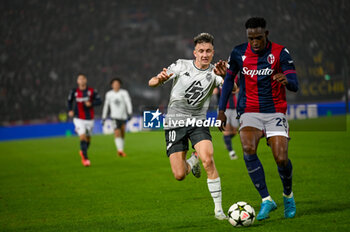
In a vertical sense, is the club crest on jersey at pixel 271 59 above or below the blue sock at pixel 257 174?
above

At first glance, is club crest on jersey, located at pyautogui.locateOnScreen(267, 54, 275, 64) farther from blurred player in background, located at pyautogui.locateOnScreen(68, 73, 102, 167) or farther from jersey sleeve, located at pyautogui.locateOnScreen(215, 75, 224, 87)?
blurred player in background, located at pyautogui.locateOnScreen(68, 73, 102, 167)

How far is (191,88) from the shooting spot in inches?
244

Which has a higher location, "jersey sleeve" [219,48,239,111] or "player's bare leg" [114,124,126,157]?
"jersey sleeve" [219,48,239,111]

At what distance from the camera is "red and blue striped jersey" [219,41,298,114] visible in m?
5.41

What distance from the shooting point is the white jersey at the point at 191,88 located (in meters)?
6.18

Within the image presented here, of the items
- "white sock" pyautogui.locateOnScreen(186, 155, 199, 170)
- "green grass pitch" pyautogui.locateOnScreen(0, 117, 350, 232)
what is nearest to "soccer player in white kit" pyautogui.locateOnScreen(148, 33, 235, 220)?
"white sock" pyautogui.locateOnScreen(186, 155, 199, 170)

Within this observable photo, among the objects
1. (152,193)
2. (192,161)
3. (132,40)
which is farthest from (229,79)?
(132,40)

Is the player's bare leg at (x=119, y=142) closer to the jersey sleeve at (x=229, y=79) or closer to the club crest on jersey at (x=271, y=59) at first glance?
the jersey sleeve at (x=229, y=79)

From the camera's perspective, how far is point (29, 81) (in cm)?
2953

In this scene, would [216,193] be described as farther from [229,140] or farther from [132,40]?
[132,40]

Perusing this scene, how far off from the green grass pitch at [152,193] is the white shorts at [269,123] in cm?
98

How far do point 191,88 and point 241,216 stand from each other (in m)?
1.80

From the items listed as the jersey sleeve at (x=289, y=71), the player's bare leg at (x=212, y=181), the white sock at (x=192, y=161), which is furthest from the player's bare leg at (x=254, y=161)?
the white sock at (x=192, y=161)

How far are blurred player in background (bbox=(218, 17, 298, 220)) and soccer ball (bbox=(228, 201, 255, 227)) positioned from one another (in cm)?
18
